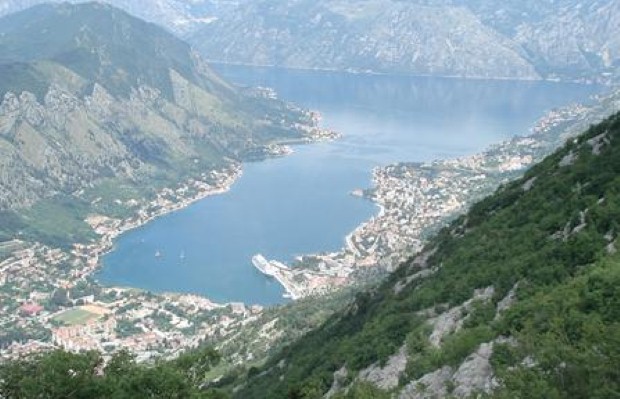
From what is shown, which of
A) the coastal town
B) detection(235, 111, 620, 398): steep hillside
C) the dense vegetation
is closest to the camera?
detection(235, 111, 620, 398): steep hillside

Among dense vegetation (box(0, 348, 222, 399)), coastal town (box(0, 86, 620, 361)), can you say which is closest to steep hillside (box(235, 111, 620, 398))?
dense vegetation (box(0, 348, 222, 399))

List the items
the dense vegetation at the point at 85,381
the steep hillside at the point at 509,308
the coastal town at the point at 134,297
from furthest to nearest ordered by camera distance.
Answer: the coastal town at the point at 134,297 → the dense vegetation at the point at 85,381 → the steep hillside at the point at 509,308

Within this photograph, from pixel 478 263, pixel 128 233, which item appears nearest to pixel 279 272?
pixel 128 233

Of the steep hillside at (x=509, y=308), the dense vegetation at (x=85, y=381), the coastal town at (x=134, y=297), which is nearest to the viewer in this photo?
the steep hillside at (x=509, y=308)

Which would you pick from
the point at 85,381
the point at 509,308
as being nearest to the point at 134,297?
the point at 85,381

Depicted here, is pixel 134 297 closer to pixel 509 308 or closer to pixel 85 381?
pixel 85 381

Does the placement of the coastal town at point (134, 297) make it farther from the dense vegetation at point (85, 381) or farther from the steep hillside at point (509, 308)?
the dense vegetation at point (85, 381)

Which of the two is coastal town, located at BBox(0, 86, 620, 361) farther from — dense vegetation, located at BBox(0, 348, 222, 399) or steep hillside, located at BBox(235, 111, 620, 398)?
dense vegetation, located at BBox(0, 348, 222, 399)

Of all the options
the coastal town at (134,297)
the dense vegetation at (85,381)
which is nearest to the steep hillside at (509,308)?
the dense vegetation at (85,381)

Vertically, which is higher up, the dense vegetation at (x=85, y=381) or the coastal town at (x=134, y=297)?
the dense vegetation at (x=85, y=381)
